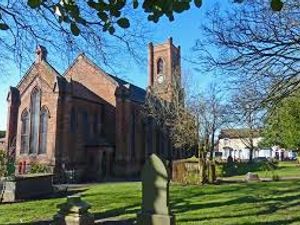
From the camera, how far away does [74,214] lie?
35.3 feet

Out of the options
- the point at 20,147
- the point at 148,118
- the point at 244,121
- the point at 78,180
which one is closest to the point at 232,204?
the point at 244,121

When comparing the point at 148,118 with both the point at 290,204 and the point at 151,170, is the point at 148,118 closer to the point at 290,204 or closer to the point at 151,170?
the point at 290,204

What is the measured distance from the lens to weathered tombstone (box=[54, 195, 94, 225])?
35.2ft

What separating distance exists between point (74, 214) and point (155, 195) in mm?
2593

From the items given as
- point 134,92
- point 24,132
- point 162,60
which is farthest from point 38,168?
point 162,60

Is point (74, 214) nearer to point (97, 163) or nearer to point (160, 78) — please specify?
point (97, 163)

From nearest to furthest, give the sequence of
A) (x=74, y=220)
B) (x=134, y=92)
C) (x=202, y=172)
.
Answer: (x=74, y=220)
(x=202, y=172)
(x=134, y=92)

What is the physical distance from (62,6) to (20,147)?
118 feet

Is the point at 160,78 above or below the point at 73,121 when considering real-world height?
above

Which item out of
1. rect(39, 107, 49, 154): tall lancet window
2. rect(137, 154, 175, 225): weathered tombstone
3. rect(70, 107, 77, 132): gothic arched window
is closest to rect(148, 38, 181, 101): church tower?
rect(70, 107, 77, 132): gothic arched window

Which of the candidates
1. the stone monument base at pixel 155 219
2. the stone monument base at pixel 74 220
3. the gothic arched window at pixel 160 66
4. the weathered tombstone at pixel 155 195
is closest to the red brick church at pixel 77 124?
the gothic arched window at pixel 160 66

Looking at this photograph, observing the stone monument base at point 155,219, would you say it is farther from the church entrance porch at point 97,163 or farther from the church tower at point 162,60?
the church tower at point 162,60

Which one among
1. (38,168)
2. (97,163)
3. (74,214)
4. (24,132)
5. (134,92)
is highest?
(134,92)

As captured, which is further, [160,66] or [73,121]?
[160,66]
